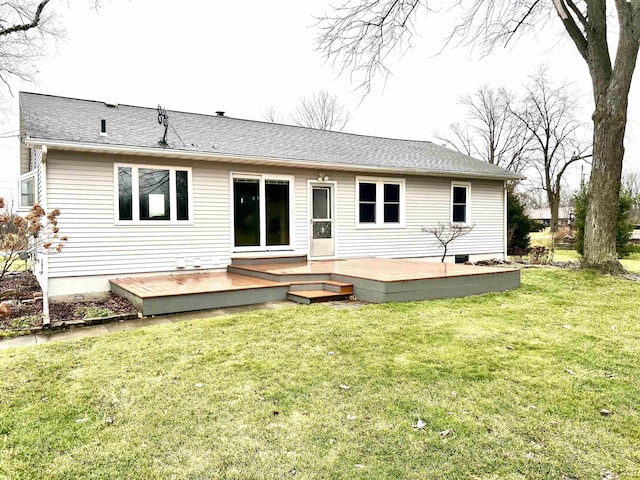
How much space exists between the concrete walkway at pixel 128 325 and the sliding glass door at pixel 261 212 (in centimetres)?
308

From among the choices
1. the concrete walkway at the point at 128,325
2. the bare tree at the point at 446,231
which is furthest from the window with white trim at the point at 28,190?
the bare tree at the point at 446,231

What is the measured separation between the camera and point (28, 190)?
9.35 meters

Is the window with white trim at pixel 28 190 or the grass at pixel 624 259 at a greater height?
the window with white trim at pixel 28 190

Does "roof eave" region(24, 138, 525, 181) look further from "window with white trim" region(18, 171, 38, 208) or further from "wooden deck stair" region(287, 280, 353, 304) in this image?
"wooden deck stair" region(287, 280, 353, 304)

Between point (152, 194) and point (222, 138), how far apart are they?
2560mm

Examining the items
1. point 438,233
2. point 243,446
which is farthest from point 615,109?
point 243,446

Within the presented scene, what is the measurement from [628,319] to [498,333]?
7.22 feet

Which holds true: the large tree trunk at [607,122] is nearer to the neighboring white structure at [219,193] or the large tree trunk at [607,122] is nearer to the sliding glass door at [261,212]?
the neighboring white structure at [219,193]

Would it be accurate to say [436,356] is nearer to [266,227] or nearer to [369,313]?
[369,313]

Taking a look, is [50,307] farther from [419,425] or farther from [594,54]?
[594,54]

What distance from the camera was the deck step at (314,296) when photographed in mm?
6742

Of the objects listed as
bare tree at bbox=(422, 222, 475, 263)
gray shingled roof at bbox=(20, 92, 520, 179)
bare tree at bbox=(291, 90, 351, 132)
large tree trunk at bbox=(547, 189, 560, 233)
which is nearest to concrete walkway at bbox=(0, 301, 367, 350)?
gray shingled roof at bbox=(20, 92, 520, 179)

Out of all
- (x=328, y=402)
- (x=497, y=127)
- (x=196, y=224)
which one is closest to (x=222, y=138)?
(x=196, y=224)

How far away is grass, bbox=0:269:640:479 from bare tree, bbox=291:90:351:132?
29.6 meters
